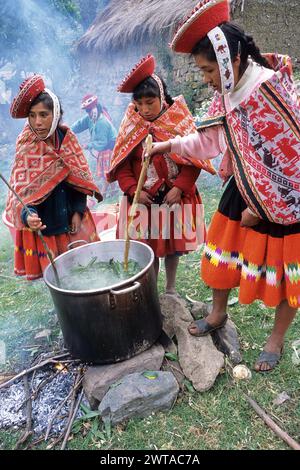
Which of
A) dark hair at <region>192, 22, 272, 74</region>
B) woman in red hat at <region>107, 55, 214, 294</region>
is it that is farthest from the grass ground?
dark hair at <region>192, 22, 272, 74</region>

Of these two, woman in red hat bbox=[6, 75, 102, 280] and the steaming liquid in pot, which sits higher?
woman in red hat bbox=[6, 75, 102, 280]

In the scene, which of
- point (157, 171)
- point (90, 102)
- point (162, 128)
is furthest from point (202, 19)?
point (90, 102)

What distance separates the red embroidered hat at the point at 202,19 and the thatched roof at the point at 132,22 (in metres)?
7.95

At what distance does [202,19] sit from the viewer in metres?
1.75

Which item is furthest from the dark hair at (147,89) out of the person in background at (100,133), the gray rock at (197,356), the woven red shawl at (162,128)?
the person in background at (100,133)

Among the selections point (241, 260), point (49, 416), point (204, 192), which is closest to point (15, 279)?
point (49, 416)

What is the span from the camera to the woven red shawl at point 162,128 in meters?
2.70

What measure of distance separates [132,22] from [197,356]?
1042 cm

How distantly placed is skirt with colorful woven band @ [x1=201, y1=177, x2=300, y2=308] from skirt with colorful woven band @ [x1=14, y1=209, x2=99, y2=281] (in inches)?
42.6

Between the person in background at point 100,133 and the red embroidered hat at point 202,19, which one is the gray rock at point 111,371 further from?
the person in background at point 100,133

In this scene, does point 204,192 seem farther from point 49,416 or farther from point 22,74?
point 22,74

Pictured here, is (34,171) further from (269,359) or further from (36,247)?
(269,359)

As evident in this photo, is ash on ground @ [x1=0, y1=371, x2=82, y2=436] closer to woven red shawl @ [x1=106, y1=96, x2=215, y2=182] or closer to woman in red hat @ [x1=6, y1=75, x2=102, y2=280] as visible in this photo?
woman in red hat @ [x1=6, y1=75, x2=102, y2=280]

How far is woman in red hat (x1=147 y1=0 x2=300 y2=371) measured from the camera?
180cm
